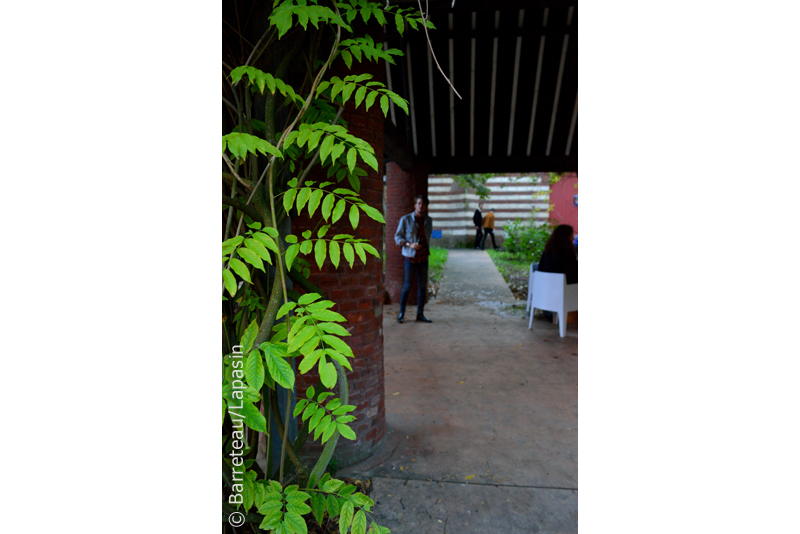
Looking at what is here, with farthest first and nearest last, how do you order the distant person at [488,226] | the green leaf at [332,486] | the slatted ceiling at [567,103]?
the distant person at [488,226]
the slatted ceiling at [567,103]
the green leaf at [332,486]

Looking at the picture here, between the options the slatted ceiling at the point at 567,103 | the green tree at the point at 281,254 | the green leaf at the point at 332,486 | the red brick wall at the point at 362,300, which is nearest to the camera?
the green tree at the point at 281,254

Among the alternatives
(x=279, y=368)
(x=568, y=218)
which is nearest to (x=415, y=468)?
(x=279, y=368)

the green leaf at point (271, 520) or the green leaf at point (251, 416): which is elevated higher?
the green leaf at point (251, 416)

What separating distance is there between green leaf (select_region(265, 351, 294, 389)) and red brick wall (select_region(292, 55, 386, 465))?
115cm

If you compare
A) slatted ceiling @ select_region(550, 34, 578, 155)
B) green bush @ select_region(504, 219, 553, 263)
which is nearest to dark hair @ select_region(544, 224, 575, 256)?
slatted ceiling @ select_region(550, 34, 578, 155)

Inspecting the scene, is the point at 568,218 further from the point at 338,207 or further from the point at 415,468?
the point at 338,207

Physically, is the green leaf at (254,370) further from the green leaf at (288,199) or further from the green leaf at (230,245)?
the green leaf at (288,199)

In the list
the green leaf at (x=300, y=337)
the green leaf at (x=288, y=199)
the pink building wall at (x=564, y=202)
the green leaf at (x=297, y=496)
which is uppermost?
the pink building wall at (x=564, y=202)

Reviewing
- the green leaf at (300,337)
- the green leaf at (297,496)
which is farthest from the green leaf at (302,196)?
the green leaf at (297,496)

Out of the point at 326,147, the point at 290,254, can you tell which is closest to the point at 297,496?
the point at 290,254

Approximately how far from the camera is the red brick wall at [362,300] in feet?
7.51

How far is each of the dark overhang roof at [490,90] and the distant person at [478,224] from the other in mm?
9119

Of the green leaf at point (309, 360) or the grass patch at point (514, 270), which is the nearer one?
the green leaf at point (309, 360)

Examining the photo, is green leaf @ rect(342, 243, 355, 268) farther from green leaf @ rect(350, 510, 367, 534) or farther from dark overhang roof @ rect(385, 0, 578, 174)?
dark overhang roof @ rect(385, 0, 578, 174)
